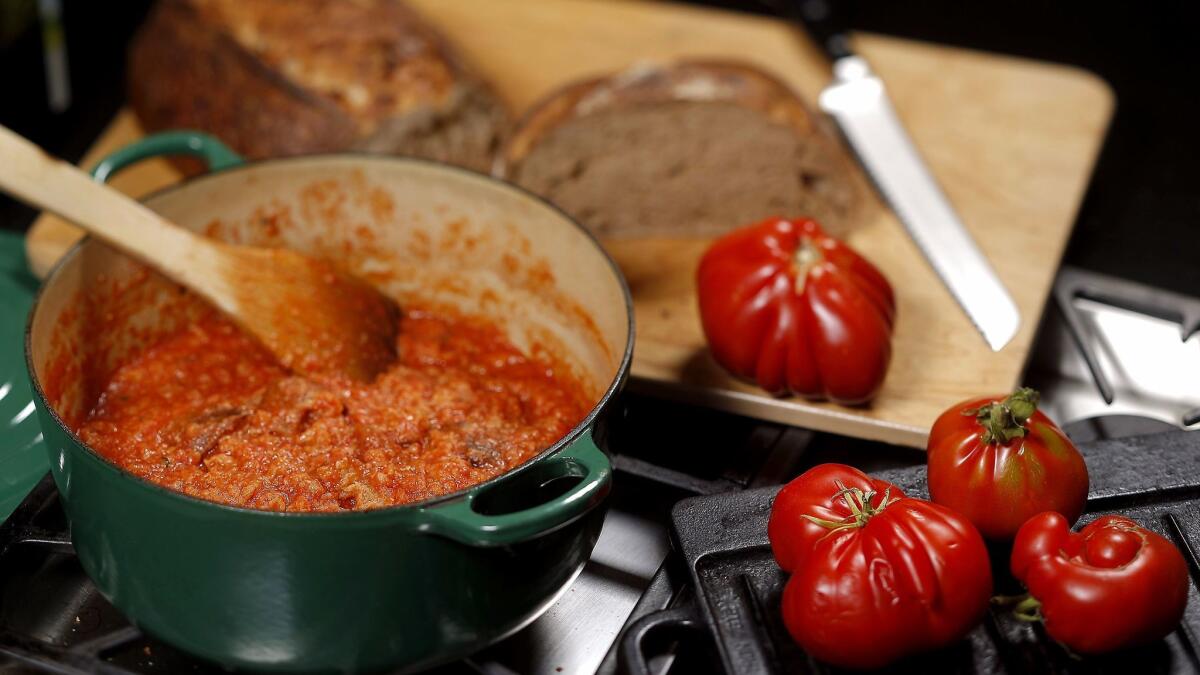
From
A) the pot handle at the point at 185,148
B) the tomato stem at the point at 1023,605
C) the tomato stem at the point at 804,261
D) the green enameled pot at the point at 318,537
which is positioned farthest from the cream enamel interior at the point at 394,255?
the tomato stem at the point at 1023,605

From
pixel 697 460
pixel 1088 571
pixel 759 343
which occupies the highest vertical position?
pixel 1088 571

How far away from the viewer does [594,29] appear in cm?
260

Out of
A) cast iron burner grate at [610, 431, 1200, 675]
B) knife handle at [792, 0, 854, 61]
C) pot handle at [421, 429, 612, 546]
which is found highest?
pot handle at [421, 429, 612, 546]

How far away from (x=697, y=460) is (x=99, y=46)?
5.64 feet

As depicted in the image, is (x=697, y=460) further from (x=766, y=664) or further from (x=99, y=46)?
(x=99, y=46)

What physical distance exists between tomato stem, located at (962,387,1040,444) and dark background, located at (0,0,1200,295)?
1066mm

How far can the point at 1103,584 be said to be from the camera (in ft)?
4.06

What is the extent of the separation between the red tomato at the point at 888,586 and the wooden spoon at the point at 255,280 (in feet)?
2.25

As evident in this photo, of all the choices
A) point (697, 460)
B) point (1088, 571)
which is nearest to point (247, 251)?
point (697, 460)

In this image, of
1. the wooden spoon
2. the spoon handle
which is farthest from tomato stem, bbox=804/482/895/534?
the spoon handle

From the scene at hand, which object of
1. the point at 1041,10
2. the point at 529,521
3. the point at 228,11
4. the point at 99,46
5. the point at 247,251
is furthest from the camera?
the point at 1041,10

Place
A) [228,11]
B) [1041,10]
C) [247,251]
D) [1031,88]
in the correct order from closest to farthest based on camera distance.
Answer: [247,251] → [228,11] → [1031,88] → [1041,10]

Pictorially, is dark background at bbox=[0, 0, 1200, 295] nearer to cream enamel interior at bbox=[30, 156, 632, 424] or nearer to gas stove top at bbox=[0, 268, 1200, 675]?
gas stove top at bbox=[0, 268, 1200, 675]

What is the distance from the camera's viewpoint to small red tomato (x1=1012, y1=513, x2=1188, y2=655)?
1.24 metres
